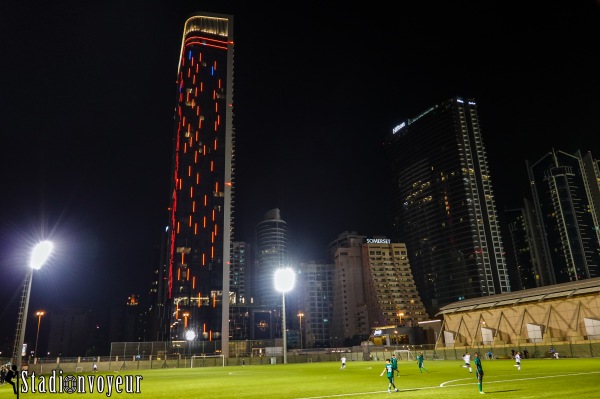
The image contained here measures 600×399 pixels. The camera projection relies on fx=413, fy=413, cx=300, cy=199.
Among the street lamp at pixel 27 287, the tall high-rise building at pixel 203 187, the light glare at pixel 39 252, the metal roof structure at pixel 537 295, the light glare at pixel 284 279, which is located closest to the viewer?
the street lamp at pixel 27 287

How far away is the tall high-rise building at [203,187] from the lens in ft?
430

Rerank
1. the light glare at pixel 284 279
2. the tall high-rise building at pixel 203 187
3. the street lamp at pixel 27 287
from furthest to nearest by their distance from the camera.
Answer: the tall high-rise building at pixel 203 187, the light glare at pixel 284 279, the street lamp at pixel 27 287

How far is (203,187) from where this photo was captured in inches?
5581

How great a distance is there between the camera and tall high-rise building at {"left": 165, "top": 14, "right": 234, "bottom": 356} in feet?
430

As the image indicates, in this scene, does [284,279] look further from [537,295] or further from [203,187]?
[203,187]

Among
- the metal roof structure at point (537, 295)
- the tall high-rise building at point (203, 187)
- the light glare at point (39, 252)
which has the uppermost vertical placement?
the tall high-rise building at point (203, 187)

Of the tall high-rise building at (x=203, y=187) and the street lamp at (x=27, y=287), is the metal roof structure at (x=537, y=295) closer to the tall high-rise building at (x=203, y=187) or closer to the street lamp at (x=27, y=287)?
the tall high-rise building at (x=203, y=187)

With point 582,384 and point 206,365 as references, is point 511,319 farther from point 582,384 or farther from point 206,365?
point 582,384

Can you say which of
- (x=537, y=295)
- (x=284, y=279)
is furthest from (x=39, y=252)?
(x=537, y=295)

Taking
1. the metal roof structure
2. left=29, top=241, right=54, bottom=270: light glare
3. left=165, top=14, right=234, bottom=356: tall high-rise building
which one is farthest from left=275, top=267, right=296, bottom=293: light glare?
left=165, top=14, right=234, bottom=356: tall high-rise building

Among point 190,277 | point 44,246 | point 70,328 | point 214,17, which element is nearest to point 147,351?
point 44,246

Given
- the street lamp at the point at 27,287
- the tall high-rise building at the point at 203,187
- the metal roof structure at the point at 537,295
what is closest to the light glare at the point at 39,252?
the street lamp at the point at 27,287

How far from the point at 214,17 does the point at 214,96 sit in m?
35.6

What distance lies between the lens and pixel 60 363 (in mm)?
60562
